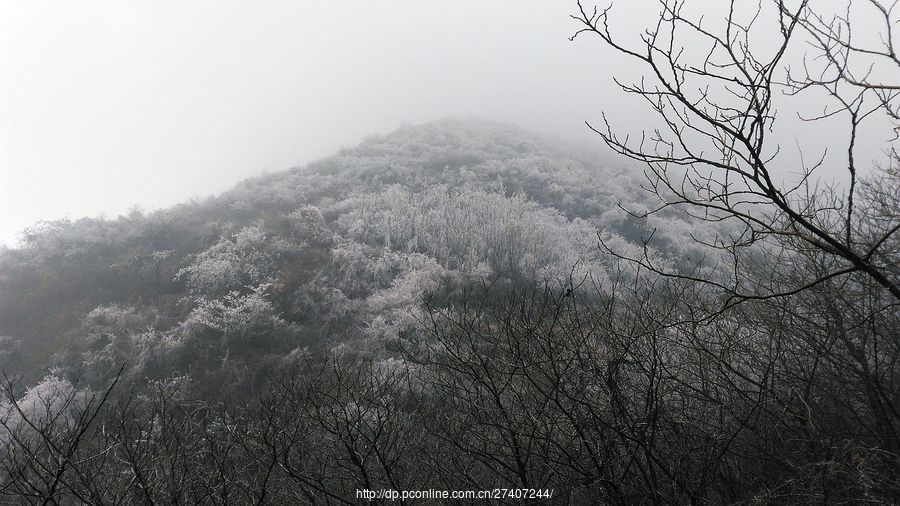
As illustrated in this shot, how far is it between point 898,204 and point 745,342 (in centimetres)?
332

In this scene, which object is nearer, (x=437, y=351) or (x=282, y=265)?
(x=437, y=351)

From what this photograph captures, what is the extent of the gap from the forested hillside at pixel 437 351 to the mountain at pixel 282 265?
0.08m

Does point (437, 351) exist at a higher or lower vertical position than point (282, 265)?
lower

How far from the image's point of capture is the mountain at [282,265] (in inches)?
395

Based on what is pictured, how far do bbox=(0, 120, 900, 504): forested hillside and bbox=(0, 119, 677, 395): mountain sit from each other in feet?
0.27

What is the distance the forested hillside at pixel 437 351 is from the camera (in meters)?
3.89

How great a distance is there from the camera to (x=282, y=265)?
13.8 m

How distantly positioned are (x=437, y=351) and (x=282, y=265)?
27.1 ft

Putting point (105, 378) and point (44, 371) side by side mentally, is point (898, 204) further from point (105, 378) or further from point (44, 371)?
point (44, 371)

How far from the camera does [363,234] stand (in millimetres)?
15930

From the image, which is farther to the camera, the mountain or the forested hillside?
the mountain

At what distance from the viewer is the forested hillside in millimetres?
3895

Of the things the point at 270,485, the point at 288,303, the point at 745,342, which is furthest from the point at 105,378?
the point at 745,342

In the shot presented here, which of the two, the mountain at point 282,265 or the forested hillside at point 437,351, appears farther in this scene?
the mountain at point 282,265
